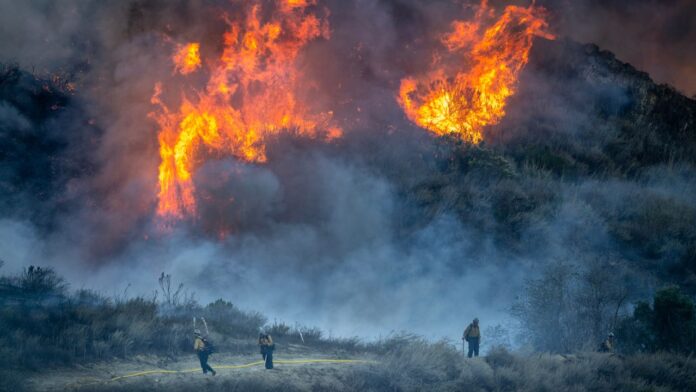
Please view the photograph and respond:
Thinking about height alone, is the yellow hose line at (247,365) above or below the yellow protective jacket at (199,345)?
below

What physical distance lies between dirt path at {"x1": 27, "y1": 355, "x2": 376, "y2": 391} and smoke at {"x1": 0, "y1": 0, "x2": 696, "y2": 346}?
263 inches

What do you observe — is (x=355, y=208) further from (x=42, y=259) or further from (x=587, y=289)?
(x=42, y=259)

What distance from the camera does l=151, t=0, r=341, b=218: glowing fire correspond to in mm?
21094

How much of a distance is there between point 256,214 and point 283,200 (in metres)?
1.30

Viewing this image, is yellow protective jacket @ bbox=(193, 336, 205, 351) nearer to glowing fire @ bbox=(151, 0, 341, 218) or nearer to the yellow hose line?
the yellow hose line

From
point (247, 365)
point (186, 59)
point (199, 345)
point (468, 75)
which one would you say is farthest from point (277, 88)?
point (199, 345)

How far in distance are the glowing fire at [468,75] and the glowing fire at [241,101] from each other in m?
5.41

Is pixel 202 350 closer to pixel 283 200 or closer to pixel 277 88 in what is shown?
pixel 283 200

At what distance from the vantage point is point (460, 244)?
2253 cm

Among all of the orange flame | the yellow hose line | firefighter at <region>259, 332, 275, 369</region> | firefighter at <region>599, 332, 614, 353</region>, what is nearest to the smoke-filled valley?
the orange flame

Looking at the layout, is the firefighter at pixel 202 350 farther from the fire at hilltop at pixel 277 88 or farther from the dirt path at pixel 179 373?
the fire at hilltop at pixel 277 88

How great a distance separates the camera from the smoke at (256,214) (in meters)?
20.5

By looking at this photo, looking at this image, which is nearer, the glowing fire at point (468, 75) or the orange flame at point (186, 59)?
the orange flame at point (186, 59)

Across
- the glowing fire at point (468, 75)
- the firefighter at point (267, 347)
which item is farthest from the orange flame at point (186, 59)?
the firefighter at point (267, 347)
